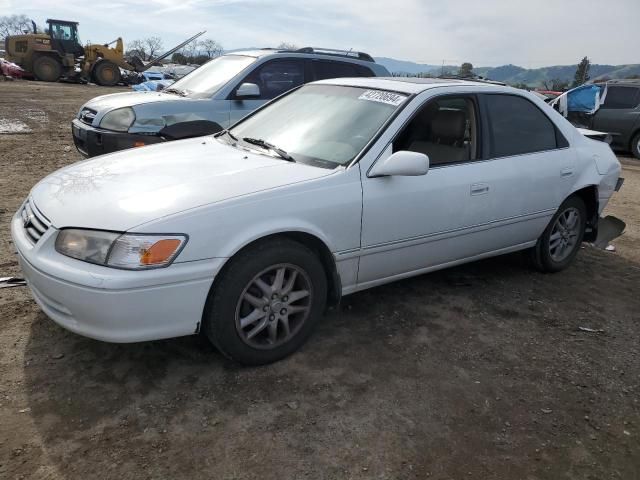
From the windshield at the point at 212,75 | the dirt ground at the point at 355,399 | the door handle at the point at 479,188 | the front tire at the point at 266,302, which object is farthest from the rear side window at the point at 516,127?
the windshield at the point at 212,75

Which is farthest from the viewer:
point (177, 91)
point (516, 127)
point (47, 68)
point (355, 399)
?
point (47, 68)

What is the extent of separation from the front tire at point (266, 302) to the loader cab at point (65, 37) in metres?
29.5

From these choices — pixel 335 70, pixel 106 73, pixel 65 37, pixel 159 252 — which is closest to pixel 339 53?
pixel 335 70

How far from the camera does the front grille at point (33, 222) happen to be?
8.91ft

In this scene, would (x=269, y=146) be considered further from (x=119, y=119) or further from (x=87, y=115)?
(x=87, y=115)

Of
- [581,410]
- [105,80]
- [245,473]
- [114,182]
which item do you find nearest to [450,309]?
[581,410]

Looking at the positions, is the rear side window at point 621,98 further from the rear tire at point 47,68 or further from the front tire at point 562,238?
the rear tire at point 47,68

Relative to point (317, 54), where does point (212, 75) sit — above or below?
below

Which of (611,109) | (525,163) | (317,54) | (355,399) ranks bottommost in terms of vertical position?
(355,399)

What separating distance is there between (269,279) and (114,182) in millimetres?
1027

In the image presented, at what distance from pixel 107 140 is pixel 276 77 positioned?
217 centimetres

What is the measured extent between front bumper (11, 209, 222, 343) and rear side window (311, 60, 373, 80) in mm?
4906

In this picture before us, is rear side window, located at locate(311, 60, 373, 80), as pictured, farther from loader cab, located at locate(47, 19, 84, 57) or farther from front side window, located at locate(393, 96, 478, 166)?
loader cab, located at locate(47, 19, 84, 57)

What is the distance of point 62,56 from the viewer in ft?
88.9
